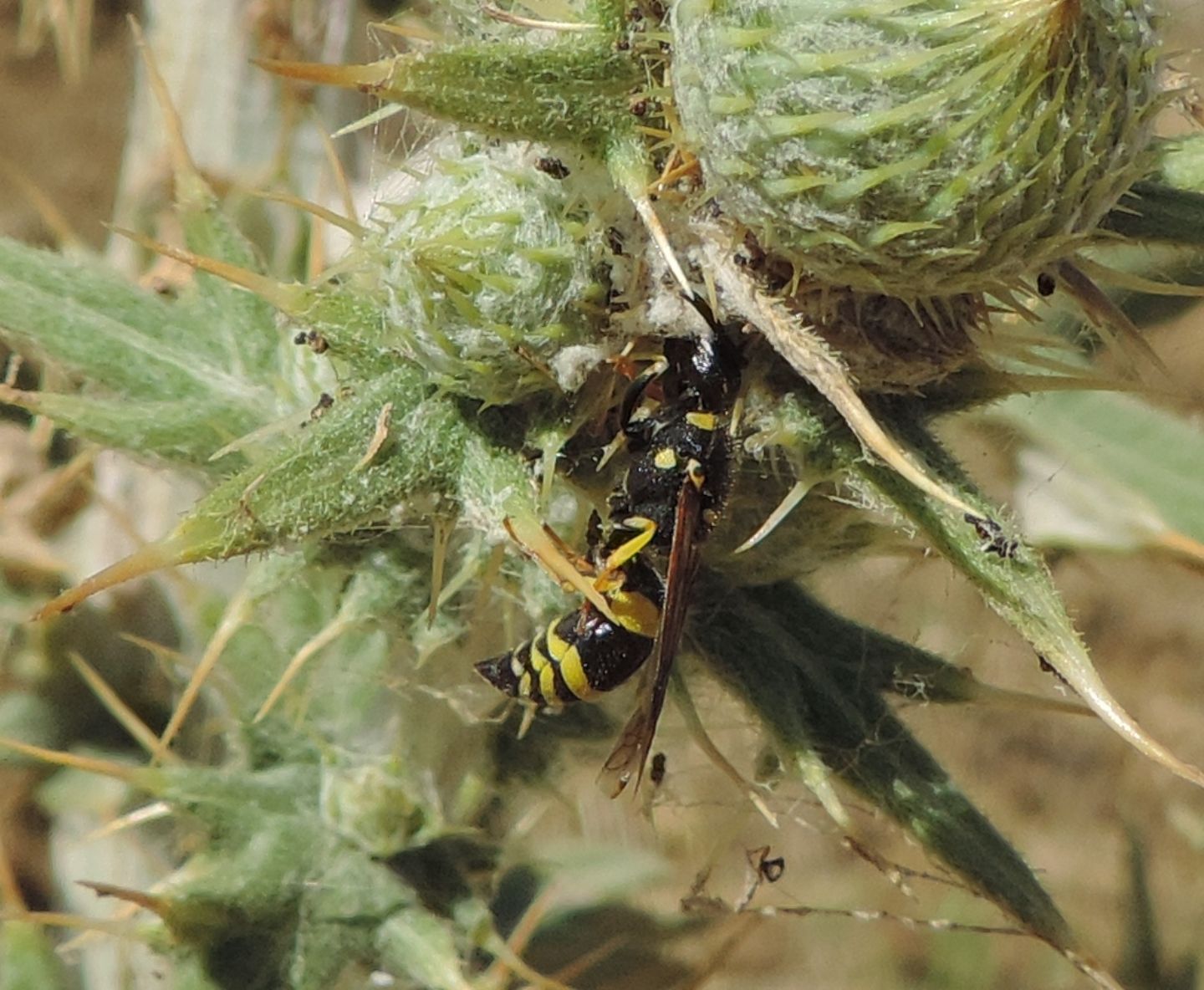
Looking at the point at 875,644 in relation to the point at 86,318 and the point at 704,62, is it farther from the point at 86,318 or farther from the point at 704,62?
the point at 86,318

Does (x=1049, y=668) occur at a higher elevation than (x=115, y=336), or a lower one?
lower

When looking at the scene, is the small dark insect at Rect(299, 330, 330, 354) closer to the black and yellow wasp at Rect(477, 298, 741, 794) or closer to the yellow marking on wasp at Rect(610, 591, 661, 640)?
the black and yellow wasp at Rect(477, 298, 741, 794)

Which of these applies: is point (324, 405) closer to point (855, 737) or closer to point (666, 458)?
point (666, 458)

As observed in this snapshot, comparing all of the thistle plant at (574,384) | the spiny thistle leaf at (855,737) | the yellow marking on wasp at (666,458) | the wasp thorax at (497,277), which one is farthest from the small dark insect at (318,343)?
the spiny thistle leaf at (855,737)

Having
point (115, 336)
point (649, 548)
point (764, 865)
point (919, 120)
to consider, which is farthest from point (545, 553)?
point (115, 336)

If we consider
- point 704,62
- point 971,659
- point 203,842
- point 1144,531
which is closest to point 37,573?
point 203,842

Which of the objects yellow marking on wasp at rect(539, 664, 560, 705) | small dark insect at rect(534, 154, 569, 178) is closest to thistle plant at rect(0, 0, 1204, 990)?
small dark insect at rect(534, 154, 569, 178)

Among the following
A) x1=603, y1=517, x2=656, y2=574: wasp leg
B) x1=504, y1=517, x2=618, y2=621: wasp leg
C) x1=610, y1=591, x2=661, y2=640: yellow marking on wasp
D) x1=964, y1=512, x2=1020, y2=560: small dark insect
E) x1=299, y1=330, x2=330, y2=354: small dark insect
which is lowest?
x1=610, y1=591, x2=661, y2=640: yellow marking on wasp
